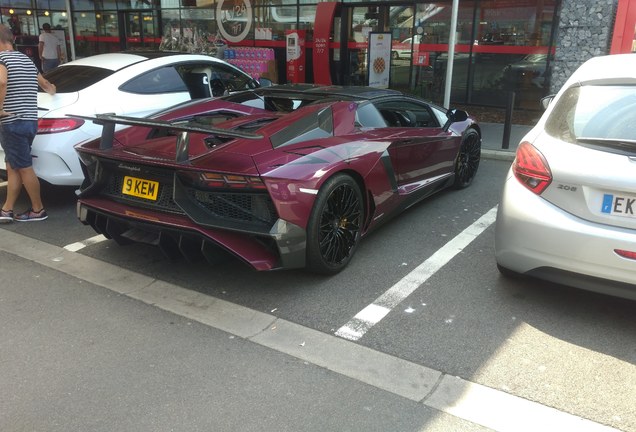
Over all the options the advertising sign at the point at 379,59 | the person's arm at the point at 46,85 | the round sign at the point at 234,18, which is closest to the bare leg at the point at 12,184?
the person's arm at the point at 46,85

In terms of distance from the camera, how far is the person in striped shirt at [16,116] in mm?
5062

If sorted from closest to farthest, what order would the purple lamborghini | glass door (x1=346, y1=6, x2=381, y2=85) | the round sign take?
the purple lamborghini → glass door (x1=346, y1=6, x2=381, y2=85) → the round sign

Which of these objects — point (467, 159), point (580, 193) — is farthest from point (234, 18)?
point (580, 193)

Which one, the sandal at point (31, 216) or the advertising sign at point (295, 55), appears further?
the advertising sign at point (295, 55)

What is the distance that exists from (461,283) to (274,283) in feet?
4.63

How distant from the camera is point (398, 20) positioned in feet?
42.8

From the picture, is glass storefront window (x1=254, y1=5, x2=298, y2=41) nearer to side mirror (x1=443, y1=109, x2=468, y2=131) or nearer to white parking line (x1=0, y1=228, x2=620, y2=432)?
side mirror (x1=443, y1=109, x2=468, y2=131)

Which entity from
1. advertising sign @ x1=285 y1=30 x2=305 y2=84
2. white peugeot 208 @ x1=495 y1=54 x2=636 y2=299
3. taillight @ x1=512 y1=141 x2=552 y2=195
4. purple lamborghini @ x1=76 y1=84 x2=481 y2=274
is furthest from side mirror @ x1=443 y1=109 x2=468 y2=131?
advertising sign @ x1=285 y1=30 x2=305 y2=84

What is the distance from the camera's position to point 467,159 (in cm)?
657

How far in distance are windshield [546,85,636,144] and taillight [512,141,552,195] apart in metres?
0.20

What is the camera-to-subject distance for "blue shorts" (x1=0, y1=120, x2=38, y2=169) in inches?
200

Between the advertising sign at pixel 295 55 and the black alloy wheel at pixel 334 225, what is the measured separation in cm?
1049

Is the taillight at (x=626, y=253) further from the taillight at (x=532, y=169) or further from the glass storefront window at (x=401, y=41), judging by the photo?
the glass storefront window at (x=401, y=41)

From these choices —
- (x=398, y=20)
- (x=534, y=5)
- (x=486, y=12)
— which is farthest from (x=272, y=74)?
(x=534, y=5)
